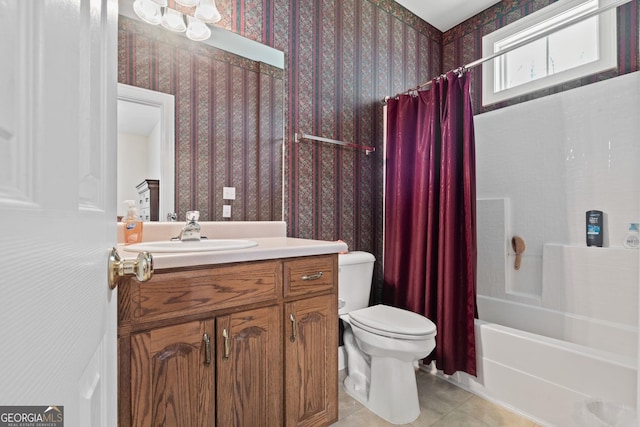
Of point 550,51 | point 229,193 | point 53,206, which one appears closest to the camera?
point 53,206

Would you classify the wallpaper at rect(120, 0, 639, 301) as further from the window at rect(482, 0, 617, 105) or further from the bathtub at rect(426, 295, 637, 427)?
the bathtub at rect(426, 295, 637, 427)

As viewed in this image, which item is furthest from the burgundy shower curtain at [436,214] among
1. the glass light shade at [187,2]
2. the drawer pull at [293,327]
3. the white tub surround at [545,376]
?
the glass light shade at [187,2]

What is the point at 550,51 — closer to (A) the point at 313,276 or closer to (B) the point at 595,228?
(B) the point at 595,228

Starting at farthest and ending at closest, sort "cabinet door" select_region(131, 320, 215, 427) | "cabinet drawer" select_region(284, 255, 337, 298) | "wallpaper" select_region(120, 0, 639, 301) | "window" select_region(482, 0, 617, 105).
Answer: "window" select_region(482, 0, 617, 105), "wallpaper" select_region(120, 0, 639, 301), "cabinet drawer" select_region(284, 255, 337, 298), "cabinet door" select_region(131, 320, 215, 427)

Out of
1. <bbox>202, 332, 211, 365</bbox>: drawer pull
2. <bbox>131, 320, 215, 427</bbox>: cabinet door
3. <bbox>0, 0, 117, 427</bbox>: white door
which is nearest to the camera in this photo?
<bbox>0, 0, 117, 427</bbox>: white door

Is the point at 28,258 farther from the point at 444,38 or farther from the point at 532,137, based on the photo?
the point at 444,38

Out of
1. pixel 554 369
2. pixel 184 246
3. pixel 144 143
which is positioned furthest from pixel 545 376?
pixel 144 143

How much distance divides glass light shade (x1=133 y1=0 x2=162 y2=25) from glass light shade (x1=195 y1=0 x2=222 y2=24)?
182 mm

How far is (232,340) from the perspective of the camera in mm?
1092

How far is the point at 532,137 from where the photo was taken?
7.10 ft

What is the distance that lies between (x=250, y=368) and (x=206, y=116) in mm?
1219

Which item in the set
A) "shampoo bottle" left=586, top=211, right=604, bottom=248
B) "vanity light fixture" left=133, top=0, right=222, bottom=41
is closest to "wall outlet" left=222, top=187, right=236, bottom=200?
"vanity light fixture" left=133, top=0, right=222, bottom=41

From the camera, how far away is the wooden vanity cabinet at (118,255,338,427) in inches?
36.4

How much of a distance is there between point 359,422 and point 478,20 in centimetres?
304
